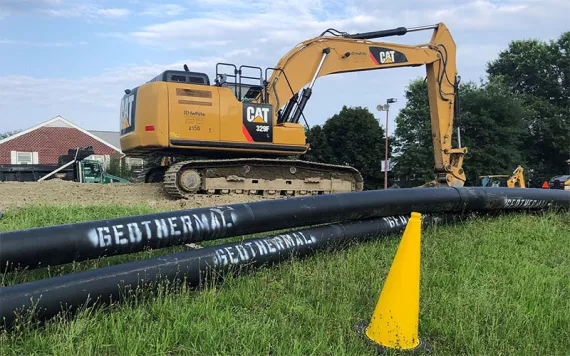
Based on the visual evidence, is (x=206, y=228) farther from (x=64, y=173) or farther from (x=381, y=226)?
(x=64, y=173)

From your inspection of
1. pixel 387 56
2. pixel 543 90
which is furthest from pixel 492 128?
pixel 387 56

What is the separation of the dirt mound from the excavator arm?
108 inches

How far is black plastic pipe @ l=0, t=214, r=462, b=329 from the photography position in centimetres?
285

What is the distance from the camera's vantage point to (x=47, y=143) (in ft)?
138

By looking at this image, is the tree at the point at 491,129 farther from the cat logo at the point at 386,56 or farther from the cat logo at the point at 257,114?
the cat logo at the point at 257,114

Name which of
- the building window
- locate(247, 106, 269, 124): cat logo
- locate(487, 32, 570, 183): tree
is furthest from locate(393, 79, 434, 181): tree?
the building window

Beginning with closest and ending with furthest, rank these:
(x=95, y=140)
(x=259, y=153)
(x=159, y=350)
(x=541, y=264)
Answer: (x=159, y=350)
(x=541, y=264)
(x=259, y=153)
(x=95, y=140)

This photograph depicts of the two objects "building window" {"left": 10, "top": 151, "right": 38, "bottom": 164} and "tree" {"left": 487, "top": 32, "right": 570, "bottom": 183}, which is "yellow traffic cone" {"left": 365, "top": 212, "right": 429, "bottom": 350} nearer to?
"tree" {"left": 487, "top": 32, "right": 570, "bottom": 183}

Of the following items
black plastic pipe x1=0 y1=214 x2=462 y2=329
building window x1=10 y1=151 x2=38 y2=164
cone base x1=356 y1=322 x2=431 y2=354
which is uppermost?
building window x1=10 y1=151 x2=38 y2=164

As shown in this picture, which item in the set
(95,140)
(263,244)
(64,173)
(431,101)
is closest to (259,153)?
(431,101)

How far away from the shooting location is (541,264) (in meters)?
4.83

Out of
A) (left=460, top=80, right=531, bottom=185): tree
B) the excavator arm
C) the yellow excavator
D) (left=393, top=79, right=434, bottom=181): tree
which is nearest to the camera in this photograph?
the yellow excavator

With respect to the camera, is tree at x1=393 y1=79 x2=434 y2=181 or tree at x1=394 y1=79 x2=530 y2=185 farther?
tree at x1=393 y1=79 x2=434 y2=181

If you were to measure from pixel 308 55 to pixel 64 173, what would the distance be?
1264 centimetres
